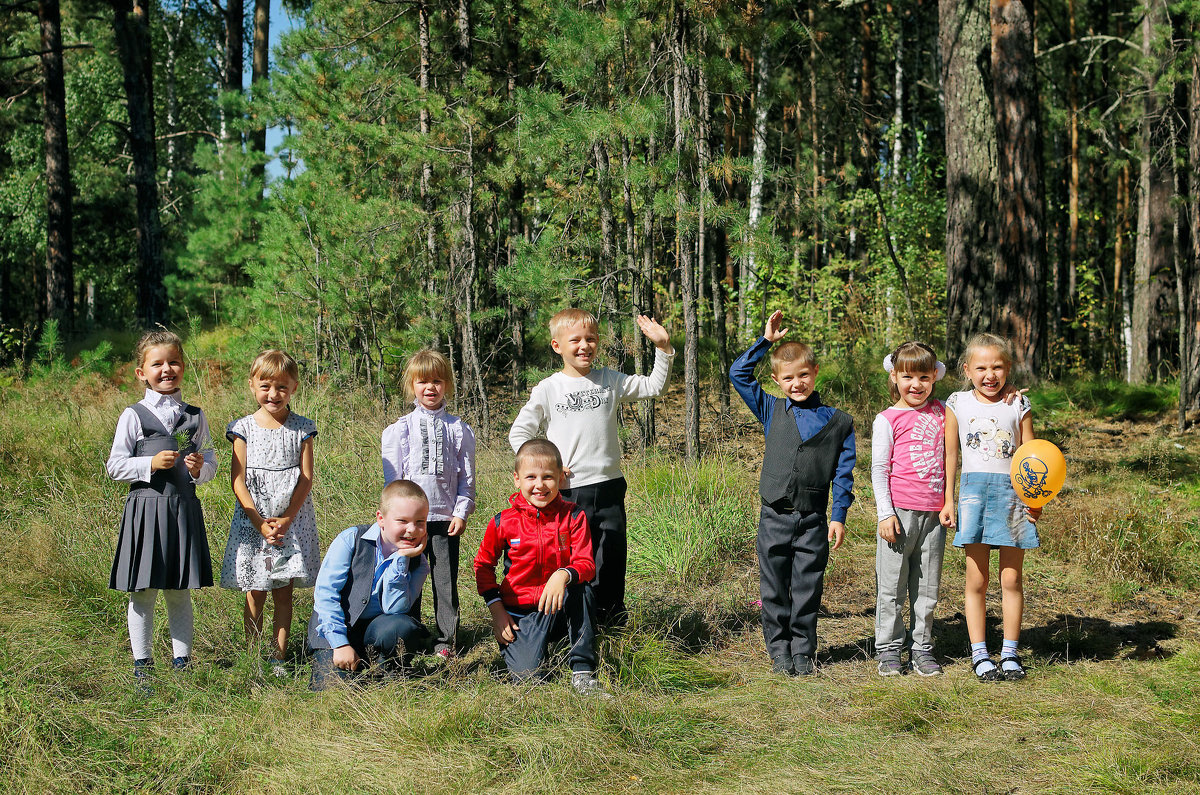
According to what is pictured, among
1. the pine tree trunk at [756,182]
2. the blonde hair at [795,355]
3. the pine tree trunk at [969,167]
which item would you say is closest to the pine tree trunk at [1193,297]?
the pine tree trunk at [969,167]

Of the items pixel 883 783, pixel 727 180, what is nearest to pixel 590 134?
pixel 727 180

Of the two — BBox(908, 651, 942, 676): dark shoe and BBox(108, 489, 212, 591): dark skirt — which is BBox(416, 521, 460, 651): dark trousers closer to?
BBox(108, 489, 212, 591): dark skirt

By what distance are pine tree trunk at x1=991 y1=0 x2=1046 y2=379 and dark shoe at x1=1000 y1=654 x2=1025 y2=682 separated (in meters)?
6.11

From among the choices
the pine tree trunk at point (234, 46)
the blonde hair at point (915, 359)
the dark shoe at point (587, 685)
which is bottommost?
the dark shoe at point (587, 685)

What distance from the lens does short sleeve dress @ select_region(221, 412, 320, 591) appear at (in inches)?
A: 152

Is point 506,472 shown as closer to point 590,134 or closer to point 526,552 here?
point 590,134

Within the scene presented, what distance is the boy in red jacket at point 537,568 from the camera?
3557 mm

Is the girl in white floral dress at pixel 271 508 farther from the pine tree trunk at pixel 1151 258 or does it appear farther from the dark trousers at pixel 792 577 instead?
the pine tree trunk at pixel 1151 258

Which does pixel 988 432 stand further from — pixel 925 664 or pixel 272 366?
pixel 272 366

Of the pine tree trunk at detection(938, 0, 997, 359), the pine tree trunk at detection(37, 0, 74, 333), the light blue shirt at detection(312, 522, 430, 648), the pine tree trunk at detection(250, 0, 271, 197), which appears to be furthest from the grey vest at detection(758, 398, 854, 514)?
the pine tree trunk at detection(37, 0, 74, 333)

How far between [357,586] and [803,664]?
1943 millimetres

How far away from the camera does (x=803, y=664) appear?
384cm

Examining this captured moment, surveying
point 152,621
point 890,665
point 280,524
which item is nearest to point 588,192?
point 280,524

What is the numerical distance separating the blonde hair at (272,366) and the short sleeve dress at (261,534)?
0.24m
